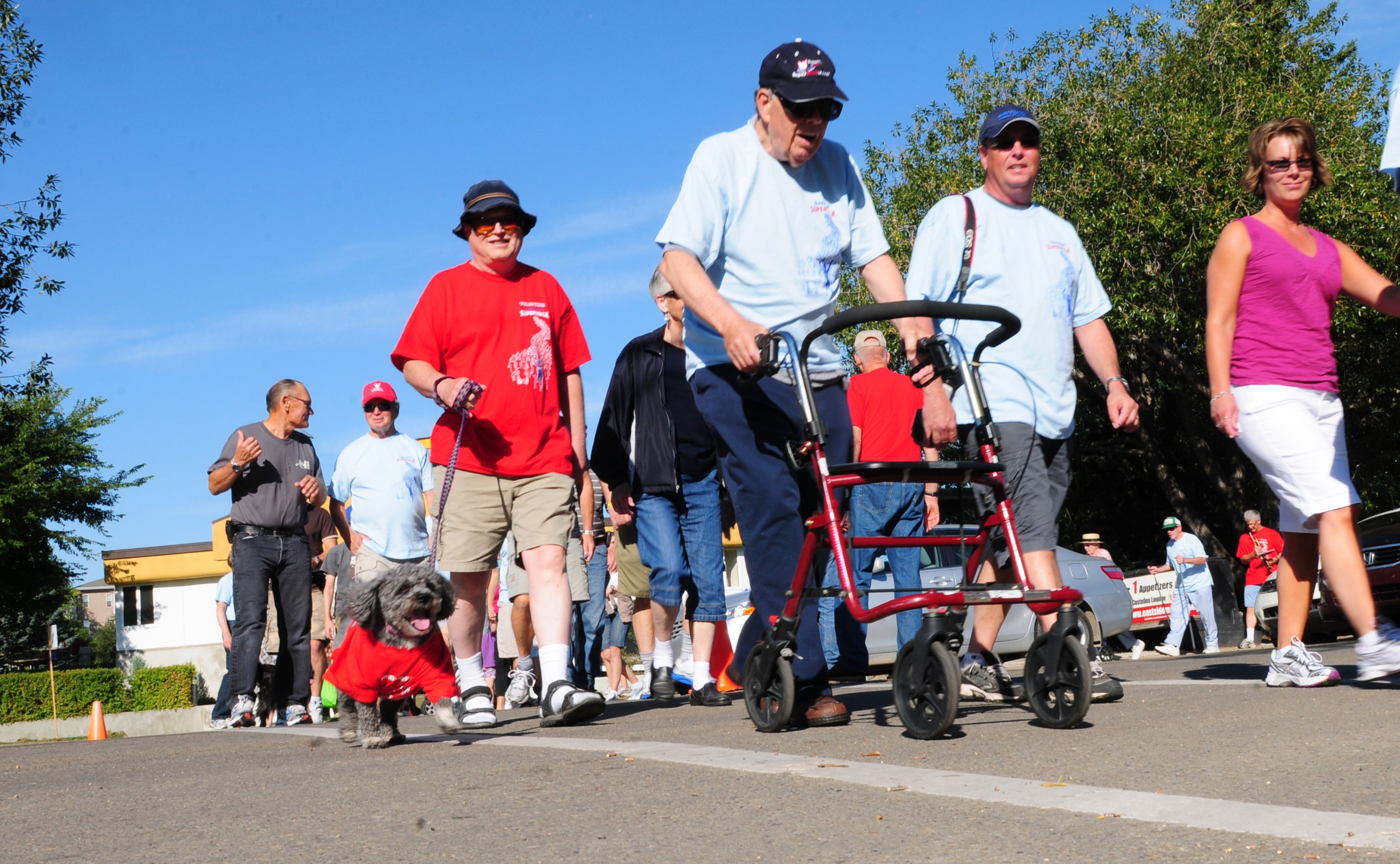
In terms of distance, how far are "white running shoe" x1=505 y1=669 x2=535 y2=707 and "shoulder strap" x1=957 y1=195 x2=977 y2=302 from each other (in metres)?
4.59

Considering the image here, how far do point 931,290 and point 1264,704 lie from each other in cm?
207

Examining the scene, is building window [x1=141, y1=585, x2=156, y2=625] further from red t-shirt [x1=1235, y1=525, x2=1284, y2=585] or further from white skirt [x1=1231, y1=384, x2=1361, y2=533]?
white skirt [x1=1231, y1=384, x2=1361, y2=533]

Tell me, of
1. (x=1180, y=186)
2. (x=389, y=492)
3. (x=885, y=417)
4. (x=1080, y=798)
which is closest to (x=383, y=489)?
(x=389, y=492)

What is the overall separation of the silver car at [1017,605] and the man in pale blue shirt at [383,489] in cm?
306

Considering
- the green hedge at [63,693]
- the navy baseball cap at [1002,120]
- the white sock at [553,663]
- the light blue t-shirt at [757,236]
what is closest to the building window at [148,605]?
the green hedge at [63,693]

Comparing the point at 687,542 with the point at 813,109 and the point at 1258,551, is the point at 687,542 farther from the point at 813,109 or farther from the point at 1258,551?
the point at 1258,551

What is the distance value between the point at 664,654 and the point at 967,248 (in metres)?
3.94

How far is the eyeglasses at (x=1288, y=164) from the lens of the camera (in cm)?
581

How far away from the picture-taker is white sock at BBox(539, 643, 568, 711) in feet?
19.7

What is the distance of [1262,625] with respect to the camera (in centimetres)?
1856

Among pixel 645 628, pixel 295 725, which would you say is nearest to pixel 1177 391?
pixel 645 628

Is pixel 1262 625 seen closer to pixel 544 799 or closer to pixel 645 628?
pixel 645 628

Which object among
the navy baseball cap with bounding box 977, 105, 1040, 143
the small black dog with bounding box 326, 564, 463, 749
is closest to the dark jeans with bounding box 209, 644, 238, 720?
the small black dog with bounding box 326, 564, 463, 749

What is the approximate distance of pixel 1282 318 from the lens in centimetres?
568
